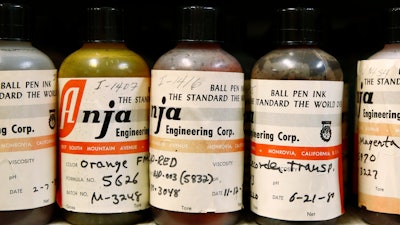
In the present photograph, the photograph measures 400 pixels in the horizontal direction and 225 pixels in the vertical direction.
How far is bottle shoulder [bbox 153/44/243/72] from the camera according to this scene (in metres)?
0.61

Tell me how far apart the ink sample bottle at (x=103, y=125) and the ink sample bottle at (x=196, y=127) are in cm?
2

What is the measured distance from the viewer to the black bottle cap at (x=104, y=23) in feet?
2.08

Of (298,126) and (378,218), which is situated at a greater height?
(298,126)

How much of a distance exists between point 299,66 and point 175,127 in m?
0.15

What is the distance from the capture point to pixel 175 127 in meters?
0.62

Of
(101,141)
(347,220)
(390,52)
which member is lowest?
(347,220)

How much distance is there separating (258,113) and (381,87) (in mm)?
145

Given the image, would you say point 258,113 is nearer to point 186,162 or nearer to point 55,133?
point 186,162

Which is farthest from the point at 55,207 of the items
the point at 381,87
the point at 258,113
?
the point at 381,87

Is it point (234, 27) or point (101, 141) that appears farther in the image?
point (234, 27)

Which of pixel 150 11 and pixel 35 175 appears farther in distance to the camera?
pixel 150 11

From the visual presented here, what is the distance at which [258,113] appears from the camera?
2.07 feet

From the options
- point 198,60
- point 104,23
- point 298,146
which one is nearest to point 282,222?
point 298,146

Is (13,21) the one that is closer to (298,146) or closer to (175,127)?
(175,127)
